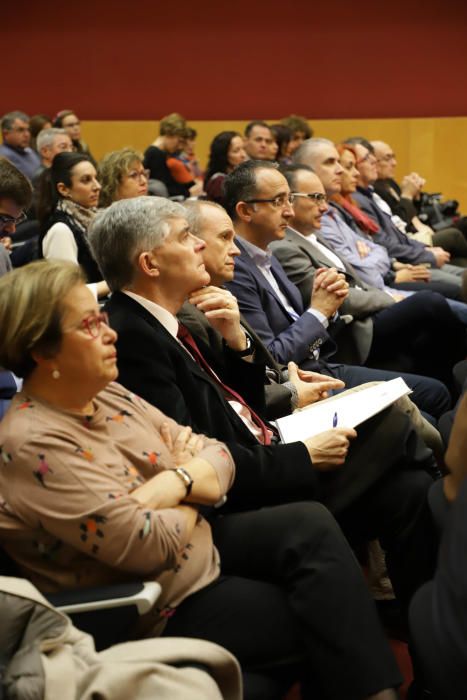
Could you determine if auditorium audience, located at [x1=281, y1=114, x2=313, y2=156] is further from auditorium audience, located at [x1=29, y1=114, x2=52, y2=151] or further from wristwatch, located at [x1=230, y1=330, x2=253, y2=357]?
wristwatch, located at [x1=230, y1=330, x2=253, y2=357]

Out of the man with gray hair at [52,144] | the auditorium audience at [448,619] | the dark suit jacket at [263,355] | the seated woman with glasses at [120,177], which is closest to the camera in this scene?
the auditorium audience at [448,619]

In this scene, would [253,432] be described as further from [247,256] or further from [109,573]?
[247,256]

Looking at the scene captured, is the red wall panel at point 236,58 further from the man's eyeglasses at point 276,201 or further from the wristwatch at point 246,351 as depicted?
the wristwatch at point 246,351

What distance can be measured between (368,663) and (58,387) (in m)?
0.75

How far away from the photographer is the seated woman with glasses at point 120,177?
Answer: 4.37 metres

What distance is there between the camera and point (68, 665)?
4.89 feet

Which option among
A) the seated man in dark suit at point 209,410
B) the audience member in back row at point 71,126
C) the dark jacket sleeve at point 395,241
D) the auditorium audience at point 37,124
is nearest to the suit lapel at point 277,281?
the seated man in dark suit at point 209,410

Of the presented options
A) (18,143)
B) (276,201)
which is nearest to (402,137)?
(18,143)

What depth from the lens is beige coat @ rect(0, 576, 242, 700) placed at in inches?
57.7

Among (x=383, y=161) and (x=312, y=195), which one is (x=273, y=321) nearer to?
(x=312, y=195)

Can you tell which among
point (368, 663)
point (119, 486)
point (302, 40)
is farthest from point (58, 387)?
point (302, 40)

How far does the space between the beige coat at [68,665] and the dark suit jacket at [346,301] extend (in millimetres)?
2287

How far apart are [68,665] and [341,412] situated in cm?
116

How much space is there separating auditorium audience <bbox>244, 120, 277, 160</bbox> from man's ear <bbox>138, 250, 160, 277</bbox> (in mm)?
5162
